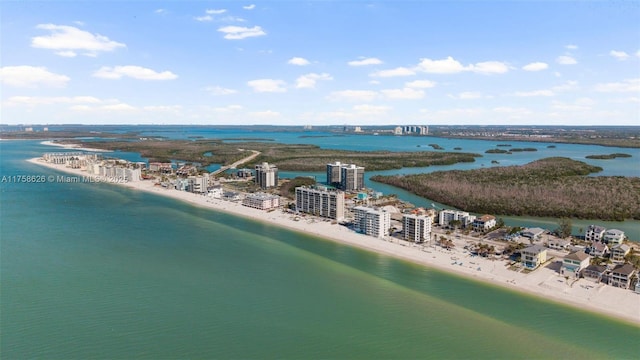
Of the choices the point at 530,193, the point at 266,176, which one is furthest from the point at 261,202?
the point at 530,193

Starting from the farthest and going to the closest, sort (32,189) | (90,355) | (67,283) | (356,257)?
(32,189)
(356,257)
(67,283)
(90,355)

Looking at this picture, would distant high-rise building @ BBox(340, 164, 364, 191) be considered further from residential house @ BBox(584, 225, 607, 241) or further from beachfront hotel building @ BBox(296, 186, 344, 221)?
residential house @ BBox(584, 225, 607, 241)

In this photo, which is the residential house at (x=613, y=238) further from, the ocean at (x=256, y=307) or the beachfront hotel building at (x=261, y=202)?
the beachfront hotel building at (x=261, y=202)

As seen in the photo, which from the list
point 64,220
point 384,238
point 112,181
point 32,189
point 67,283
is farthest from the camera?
point 112,181

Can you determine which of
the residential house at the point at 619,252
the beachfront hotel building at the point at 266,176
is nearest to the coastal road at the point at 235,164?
the beachfront hotel building at the point at 266,176

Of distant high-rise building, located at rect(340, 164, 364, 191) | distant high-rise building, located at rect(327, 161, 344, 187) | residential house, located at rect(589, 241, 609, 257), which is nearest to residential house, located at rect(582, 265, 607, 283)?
residential house, located at rect(589, 241, 609, 257)

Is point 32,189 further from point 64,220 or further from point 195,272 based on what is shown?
point 195,272

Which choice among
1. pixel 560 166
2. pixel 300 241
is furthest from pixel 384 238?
pixel 560 166
